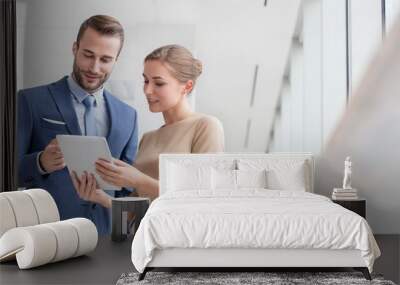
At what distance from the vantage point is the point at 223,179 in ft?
20.1

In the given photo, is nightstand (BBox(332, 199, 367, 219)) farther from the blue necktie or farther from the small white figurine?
the blue necktie

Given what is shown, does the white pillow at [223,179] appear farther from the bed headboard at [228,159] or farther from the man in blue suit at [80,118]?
the man in blue suit at [80,118]

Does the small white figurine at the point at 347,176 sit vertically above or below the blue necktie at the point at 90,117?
below

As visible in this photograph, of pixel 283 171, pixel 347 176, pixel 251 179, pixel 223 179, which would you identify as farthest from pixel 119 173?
pixel 347 176

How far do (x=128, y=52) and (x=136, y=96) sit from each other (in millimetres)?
515

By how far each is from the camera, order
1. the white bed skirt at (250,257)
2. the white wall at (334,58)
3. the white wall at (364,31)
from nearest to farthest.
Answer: the white bed skirt at (250,257), the white wall at (364,31), the white wall at (334,58)

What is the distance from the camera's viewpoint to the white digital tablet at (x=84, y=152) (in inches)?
269

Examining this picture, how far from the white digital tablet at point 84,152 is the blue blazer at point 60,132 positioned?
0.07 meters

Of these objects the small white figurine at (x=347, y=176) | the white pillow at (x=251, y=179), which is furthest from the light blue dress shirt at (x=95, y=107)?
the small white figurine at (x=347, y=176)

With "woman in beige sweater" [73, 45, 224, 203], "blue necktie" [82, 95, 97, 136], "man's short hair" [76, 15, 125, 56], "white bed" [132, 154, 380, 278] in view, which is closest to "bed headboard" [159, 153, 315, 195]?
"woman in beige sweater" [73, 45, 224, 203]

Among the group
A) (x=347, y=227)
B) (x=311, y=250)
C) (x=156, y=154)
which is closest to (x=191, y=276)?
(x=311, y=250)

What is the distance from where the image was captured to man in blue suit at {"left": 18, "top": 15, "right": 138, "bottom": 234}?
22.5ft

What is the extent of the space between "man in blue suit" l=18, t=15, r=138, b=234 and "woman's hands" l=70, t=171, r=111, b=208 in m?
0.01

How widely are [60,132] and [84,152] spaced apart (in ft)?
1.19
